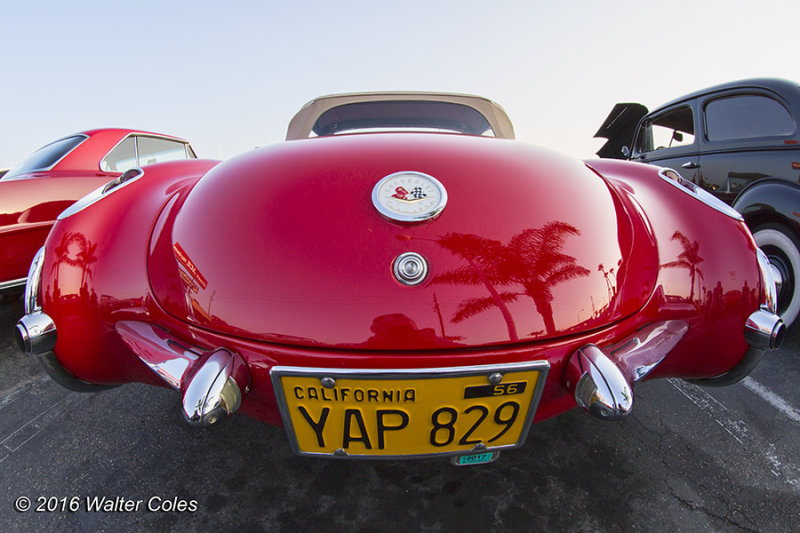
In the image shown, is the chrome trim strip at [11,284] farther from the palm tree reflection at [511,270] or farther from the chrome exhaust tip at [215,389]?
the palm tree reflection at [511,270]

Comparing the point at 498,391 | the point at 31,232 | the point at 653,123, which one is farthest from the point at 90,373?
the point at 653,123

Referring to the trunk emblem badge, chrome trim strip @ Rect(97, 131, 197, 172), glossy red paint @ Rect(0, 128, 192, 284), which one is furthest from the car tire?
chrome trim strip @ Rect(97, 131, 197, 172)

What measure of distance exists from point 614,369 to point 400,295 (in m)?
0.50

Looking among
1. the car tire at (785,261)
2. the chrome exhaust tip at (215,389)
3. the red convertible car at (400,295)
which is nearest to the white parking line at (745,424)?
the red convertible car at (400,295)

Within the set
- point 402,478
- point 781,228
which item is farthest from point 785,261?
point 402,478

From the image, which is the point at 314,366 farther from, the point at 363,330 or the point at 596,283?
the point at 596,283

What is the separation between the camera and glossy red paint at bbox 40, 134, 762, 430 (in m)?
0.98

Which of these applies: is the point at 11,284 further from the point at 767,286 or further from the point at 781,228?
the point at 781,228

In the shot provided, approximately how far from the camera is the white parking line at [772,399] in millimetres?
1836

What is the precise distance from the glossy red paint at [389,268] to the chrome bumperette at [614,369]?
1.2 inches

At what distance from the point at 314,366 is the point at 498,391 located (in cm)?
42

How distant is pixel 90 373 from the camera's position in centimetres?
129

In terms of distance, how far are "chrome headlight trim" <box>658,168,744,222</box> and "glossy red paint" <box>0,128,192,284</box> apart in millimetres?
3301

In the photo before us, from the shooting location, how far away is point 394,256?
3.29 feet
